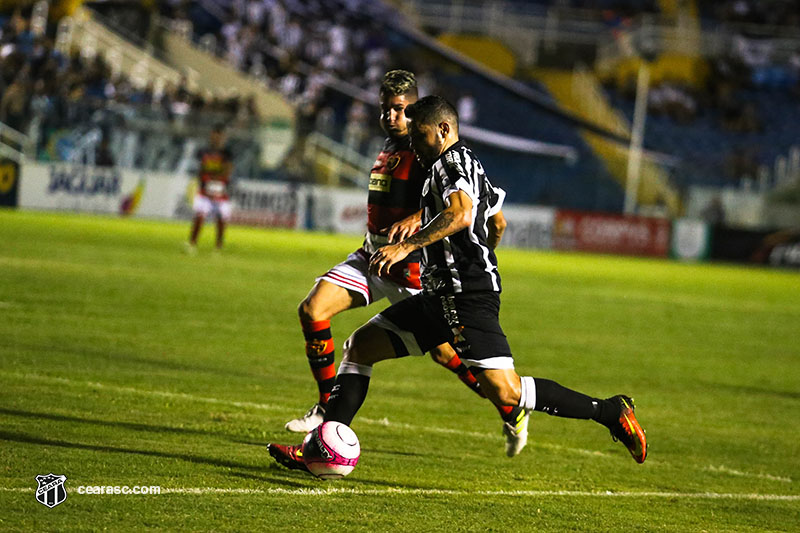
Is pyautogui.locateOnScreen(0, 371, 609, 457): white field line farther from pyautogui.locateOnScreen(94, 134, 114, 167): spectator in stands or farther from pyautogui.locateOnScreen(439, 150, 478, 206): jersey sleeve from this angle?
pyautogui.locateOnScreen(94, 134, 114, 167): spectator in stands

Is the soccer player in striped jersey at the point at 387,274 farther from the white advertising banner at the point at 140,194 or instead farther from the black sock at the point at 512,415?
the white advertising banner at the point at 140,194

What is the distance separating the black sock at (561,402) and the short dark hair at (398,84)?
2.05 meters

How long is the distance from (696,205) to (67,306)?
27387mm

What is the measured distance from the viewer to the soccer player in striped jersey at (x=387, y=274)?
748 centimetres

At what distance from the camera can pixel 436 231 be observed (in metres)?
5.91

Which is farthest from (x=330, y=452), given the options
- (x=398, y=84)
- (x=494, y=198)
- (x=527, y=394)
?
(x=398, y=84)

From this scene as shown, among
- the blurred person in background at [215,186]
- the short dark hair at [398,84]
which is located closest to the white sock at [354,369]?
the short dark hair at [398,84]

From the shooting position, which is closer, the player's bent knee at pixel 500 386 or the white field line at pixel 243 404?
the player's bent knee at pixel 500 386

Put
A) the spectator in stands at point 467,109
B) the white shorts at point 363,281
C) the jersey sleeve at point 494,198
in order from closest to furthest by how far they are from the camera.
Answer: the jersey sleeve at point 494,198, the white shorts at point 363,281, the spectator in stands at point 467,109

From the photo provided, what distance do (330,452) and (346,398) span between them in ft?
1.51

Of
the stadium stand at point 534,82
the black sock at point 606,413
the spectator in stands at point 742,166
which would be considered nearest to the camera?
the black sock at point 606,413

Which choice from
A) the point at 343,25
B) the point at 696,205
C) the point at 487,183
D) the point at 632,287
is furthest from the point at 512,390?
the point at 343,25

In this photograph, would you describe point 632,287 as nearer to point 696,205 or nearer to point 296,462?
point 696,205

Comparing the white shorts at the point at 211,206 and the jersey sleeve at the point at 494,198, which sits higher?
the jersey sleeve at the point at 494,198
